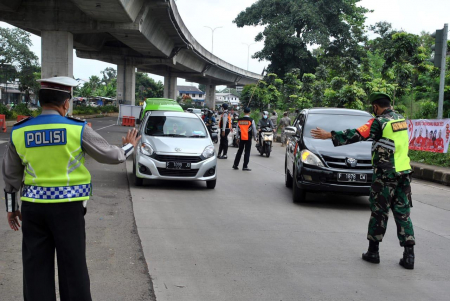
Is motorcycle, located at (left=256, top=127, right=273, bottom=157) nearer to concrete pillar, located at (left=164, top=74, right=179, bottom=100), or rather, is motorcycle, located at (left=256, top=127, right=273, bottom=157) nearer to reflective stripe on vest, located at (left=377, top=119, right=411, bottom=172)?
reflective stripe on vest, located at (left=377, top=119, right=411, bottom=172)

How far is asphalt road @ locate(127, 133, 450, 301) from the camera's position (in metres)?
5.04

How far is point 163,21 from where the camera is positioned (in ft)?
109

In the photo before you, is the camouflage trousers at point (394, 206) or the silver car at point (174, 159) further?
the silver car at point (174, 159)

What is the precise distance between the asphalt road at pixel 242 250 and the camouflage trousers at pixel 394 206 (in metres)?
0.37

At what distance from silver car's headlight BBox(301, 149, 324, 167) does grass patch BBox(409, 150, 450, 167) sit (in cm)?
775

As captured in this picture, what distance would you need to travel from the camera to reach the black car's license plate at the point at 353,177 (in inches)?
360

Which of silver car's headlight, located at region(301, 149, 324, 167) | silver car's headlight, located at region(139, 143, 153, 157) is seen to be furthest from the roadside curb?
silver car's headlight, located at region(139, 143, 153, 157)

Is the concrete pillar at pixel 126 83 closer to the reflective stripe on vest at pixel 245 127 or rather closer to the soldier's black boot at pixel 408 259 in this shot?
the reflective stripe on vest at pixel 245 127

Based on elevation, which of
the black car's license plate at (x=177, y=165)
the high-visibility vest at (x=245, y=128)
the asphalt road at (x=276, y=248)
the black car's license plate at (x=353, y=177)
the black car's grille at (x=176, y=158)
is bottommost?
the asphalt road at (x=276, y=248)

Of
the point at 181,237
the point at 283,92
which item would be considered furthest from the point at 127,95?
the point at 181,237

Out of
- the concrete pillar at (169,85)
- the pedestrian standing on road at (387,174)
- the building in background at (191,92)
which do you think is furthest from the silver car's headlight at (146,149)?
the building in background at (191,92)

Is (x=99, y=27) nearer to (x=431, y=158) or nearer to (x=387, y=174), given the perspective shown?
(x=431, y=158)

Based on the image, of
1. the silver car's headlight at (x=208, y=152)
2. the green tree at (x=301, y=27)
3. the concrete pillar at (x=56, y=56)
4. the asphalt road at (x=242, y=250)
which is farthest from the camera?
the green tree at (x=301, y=27)

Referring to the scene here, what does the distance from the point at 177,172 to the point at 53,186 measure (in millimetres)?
7462
